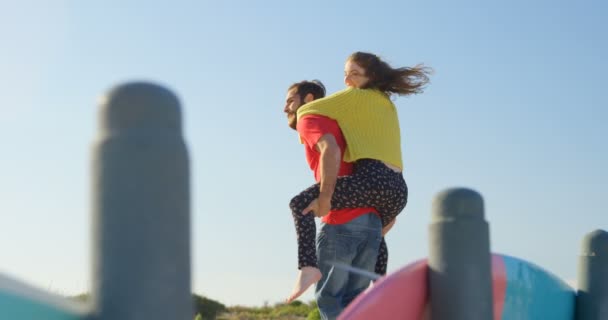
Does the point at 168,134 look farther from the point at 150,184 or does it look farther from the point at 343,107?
the point at 343,107

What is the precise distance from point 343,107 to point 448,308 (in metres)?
1.59

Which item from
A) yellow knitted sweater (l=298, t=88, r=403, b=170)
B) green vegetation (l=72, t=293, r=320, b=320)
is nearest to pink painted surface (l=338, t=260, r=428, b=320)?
yellow knitted sweater (l=298, t=88, r=403, b=170)

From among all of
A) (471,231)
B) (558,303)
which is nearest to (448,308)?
(471,231)

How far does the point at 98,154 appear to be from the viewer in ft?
4.29

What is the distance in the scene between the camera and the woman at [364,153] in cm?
347

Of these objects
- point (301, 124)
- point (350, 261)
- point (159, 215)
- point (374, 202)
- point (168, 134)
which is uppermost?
point (168, 134)

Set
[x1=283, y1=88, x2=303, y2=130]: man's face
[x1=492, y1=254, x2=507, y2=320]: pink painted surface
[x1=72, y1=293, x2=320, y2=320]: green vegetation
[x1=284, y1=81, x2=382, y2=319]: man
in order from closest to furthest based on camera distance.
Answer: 1. [x1=492, y1=254, x2=507, y2=320]: pink painted surface
2. [x1=284, y1=81, x2=382, y2=319]: man
3. [x1=283, y1=88, x2=303, y2=130]: man's face
4. [x1=72, y1=293, x2=320, y2=320]: green vegetation

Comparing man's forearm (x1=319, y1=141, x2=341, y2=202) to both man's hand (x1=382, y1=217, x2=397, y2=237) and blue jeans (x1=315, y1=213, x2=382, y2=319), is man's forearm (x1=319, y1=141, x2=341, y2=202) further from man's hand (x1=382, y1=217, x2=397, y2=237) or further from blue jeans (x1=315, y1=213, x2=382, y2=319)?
man's hand (x1=382, y1=217, x2=397, y2=237)

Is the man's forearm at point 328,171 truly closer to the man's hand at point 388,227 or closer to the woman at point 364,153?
the woman at point 364,153

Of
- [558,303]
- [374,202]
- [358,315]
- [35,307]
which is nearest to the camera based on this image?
[35,307]

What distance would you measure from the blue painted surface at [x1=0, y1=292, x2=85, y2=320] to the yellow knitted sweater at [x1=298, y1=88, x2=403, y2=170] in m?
2.36

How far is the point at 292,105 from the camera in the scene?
13.5 ft

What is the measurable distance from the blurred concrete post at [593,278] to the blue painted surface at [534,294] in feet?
0.13

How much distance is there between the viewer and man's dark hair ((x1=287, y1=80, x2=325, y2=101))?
161 inches
